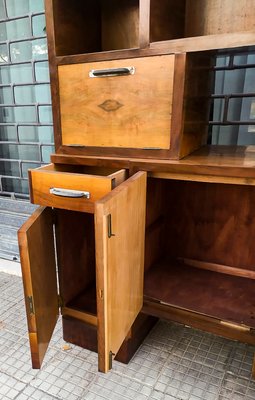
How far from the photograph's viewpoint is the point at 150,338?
1334 mm

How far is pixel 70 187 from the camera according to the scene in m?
0.92

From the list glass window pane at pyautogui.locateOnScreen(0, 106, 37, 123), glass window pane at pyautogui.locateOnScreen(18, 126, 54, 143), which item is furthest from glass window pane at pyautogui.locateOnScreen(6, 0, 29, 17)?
glass window pane at pyautogui.locateOnScreen(18, 126, 54, 143)

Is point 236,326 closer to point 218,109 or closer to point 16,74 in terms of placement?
point 218,109

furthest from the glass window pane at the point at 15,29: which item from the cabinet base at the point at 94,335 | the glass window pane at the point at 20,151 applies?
the cabinet base at the point at 94,335

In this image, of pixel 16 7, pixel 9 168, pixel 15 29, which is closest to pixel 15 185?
pixel 9 168

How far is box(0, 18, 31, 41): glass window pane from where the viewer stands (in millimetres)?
1630

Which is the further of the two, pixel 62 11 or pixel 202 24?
pixel 202 24

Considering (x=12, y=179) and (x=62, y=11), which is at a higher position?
(x=62, y=11)

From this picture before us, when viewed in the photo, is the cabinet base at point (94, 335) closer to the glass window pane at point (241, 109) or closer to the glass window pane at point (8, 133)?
the glass window pane at point (241, 109)

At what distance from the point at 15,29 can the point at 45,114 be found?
48cm

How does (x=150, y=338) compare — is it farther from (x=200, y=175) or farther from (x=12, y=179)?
(x=12, y=179)

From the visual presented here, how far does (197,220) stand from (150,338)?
57 cm

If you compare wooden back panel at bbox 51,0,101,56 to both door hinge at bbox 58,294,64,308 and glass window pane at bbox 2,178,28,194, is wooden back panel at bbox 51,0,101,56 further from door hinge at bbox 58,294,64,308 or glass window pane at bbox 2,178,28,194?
glass window pane at bbox 2,178,28,194

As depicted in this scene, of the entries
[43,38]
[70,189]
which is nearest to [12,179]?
[43,38]
